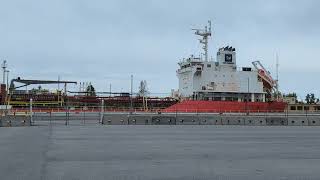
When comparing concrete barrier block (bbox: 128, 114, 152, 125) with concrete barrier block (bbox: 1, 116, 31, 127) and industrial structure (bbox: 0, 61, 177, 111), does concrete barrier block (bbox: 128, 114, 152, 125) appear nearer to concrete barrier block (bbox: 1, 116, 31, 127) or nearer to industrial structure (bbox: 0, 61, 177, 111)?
concrete barrier block (bbox: 1, 116, 31, 127)

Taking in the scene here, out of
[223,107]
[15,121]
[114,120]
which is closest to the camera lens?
[15,121]

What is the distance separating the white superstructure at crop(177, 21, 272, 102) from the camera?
69188mm

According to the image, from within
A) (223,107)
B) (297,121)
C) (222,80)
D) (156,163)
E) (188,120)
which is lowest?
(156,163)

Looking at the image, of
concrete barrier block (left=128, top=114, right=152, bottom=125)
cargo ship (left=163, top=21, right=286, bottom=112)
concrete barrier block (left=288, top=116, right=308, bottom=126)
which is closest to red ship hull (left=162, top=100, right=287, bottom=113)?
cargo ship (left=163, top=21, right=286, bottom=112)

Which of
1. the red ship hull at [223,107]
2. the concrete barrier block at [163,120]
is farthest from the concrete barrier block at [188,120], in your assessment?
the red ship hull at [223,107]

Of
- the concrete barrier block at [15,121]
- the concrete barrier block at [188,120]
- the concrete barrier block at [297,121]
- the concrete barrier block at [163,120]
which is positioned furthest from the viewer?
the concrete barrier block at [297,121]

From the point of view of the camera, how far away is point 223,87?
228 ft

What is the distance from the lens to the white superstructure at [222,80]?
69.2m

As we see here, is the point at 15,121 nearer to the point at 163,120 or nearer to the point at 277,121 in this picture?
the point at 163,120

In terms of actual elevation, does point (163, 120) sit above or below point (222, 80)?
below

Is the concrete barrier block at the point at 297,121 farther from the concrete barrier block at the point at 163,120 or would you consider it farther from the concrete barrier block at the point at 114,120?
the concrete barrier block at the point at 114,120

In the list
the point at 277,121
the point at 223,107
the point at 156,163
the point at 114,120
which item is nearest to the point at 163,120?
the point at 114,120

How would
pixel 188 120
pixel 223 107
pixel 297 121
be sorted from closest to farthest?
pixel 188 120 → pixel 297 121 → pixel 223 107

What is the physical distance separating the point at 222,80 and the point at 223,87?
3.33 feet
